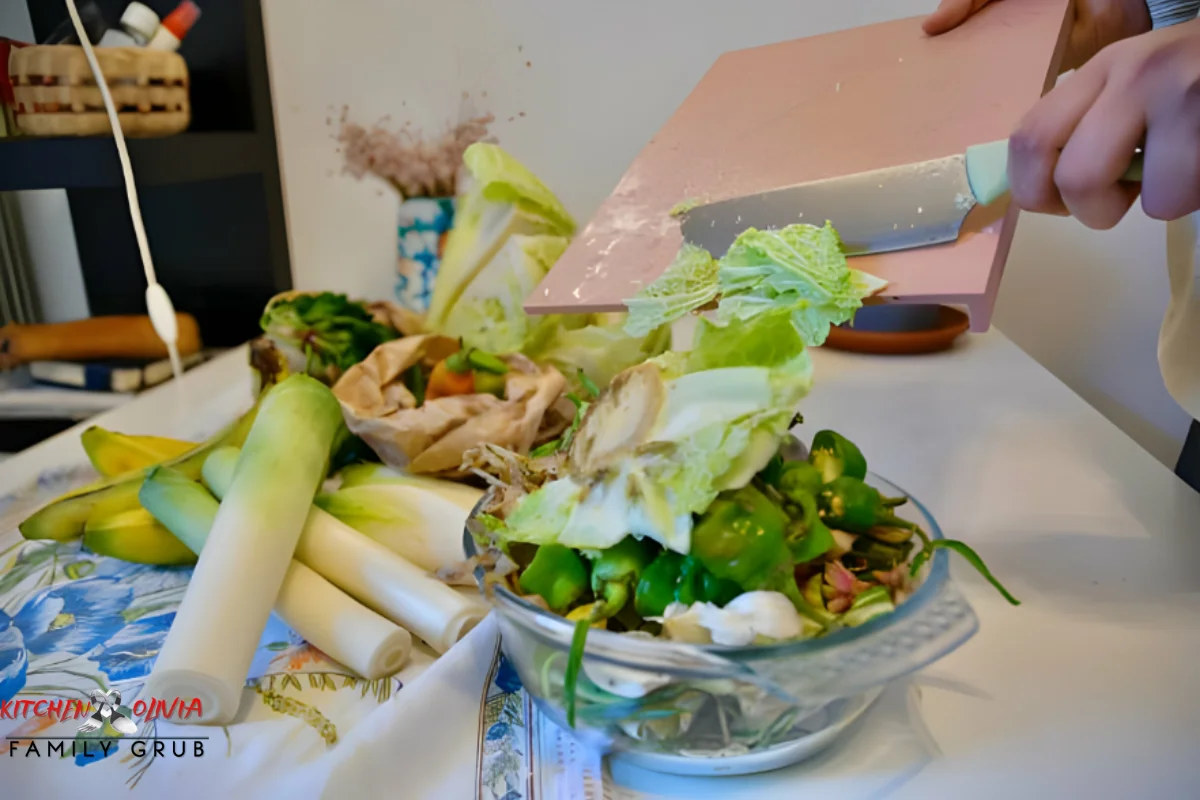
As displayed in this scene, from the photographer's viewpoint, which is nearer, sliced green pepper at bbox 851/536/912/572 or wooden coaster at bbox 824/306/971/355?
sliced green pepper at bbox 851/536/912/572

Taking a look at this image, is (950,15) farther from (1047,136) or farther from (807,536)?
(807,536)

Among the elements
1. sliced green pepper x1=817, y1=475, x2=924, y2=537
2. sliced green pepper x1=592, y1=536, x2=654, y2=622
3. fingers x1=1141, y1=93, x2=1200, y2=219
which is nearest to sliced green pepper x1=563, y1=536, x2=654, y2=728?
sliced green pepper x1=592, y1=536, x2=654, y2=622

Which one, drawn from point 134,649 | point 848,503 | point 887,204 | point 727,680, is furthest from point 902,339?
point 134,649

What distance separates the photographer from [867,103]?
0.64 metres

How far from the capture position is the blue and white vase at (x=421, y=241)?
104 cm

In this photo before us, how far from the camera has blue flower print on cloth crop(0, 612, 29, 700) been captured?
49 centimetres

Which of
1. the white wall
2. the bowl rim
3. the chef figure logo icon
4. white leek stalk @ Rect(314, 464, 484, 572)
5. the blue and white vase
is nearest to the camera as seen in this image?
the bowl rim

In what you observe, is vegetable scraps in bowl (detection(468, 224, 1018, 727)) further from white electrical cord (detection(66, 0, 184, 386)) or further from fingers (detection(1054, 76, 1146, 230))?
white electrical cord (detection(66, 0, 184, 386))

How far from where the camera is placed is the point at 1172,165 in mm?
406

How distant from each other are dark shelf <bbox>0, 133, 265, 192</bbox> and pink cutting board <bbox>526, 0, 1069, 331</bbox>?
1.95 feet

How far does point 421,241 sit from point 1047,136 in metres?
0.78

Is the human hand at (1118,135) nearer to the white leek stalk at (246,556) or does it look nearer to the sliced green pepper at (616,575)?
the sliced green pepper at (616,575)

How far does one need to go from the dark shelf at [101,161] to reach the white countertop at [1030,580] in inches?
10.4

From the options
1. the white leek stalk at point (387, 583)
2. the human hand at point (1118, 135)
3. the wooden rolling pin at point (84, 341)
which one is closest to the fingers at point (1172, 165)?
the human hand at point (1118, 135)
